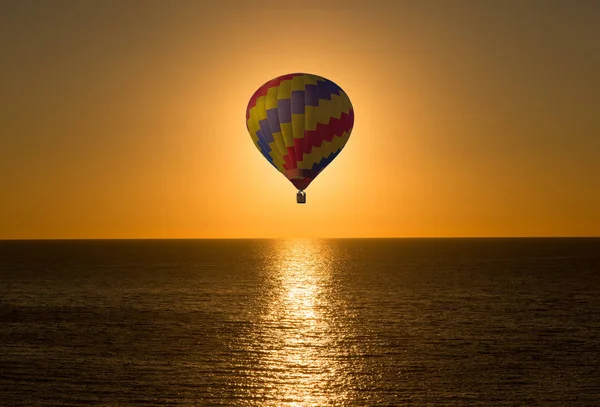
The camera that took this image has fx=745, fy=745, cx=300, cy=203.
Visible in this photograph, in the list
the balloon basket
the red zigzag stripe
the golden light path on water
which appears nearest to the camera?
the golden light path on water

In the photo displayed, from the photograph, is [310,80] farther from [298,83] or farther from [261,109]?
[261,109]

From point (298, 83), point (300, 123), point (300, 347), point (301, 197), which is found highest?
point (298, 83)

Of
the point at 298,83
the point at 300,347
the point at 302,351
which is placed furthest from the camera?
the point at 298,83

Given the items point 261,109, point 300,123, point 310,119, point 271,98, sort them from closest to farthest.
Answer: point 300,123 < point 310,119 < point 271,98 < point 261,109

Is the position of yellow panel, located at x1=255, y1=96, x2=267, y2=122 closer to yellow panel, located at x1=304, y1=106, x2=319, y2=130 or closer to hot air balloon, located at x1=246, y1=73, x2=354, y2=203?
hot air balloon, located at x1=246, y1=73, x2=354, y2=203

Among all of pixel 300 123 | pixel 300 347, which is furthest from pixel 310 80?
pixel 300 347

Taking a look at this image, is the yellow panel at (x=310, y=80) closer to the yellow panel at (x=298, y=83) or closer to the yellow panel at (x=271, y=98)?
the yellow panel at (x=298, y=83)

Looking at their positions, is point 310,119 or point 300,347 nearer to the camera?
point 300,347

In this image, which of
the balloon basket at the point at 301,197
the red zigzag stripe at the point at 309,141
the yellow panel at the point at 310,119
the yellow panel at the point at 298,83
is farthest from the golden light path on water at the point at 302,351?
the yellow panel at the point at 298,83

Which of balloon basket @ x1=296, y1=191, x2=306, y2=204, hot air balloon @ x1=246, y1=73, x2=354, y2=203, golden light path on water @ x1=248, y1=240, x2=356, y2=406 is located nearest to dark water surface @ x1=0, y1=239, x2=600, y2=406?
golden light path on water @ x1=248, y1=240, x2=356, y2=406
